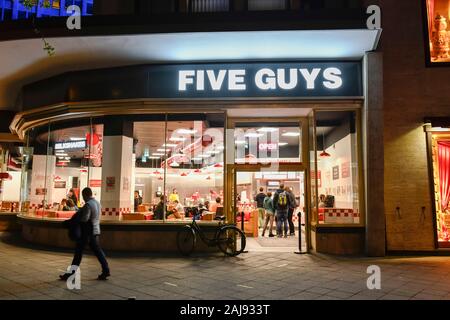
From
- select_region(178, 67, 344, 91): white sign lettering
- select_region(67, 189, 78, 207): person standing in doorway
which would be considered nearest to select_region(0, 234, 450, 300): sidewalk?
select_region(67, 189, 78, 207): person standing in doorway

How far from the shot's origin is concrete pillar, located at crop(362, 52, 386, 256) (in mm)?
9172

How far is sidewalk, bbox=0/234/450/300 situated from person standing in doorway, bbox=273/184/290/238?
335cm

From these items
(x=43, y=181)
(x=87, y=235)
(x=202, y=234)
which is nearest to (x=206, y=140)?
(x=202, y=234)

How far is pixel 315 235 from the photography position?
9.69m

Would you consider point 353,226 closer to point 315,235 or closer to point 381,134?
point 315,235

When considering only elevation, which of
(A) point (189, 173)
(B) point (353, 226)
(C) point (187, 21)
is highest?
(C) point (187, 21)

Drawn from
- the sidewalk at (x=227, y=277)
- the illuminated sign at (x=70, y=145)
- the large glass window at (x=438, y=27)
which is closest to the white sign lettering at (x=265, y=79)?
the large glass window at (x=438, y=27)

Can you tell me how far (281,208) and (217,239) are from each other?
4202 mm

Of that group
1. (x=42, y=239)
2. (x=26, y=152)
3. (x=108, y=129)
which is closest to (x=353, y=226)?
(x=108, y=129)

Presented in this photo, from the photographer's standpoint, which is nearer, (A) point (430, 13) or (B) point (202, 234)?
(B) point (202, 234)

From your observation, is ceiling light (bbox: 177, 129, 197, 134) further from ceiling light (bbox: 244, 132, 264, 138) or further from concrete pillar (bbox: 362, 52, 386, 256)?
concrete pillar (bbox: 362, 52, 386, 256)

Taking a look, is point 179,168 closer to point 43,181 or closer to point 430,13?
point 43,181

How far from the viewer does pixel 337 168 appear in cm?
1020

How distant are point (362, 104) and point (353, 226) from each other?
3.18 meters
